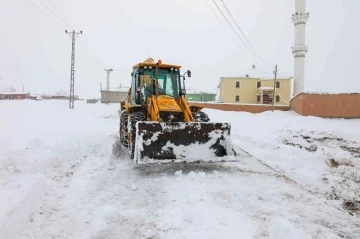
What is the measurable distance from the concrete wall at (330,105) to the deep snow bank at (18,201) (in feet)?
78.9

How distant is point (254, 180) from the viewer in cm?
615

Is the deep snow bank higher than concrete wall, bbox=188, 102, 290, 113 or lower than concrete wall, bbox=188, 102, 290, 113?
lower

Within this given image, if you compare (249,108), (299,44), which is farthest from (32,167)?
(299,44)

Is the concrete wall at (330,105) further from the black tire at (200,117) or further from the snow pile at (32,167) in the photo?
the snow pile at (32,167)

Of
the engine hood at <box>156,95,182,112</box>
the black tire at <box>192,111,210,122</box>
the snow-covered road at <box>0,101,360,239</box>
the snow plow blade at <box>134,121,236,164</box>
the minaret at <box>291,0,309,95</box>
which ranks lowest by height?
the snow-covered road at <box>0,101,360,239</box>

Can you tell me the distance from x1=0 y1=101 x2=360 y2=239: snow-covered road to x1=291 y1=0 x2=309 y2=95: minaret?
33205mm

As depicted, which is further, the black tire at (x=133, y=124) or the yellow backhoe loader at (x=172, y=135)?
the black tire at (x=133, y=124)

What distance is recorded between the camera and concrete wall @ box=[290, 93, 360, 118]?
24312mm

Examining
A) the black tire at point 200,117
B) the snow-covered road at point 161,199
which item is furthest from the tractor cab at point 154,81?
the snow-covered road at point 161,199

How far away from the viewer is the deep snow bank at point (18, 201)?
3613 millimetres

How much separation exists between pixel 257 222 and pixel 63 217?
267cm

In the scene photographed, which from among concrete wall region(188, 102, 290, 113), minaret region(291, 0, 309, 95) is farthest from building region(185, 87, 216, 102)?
concrete wall region(188, 102, 290, 113)

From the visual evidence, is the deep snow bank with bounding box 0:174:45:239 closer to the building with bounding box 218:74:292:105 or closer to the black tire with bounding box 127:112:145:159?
the black tire with bounding box 127:112:145:159

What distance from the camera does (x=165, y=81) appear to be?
8.47m
